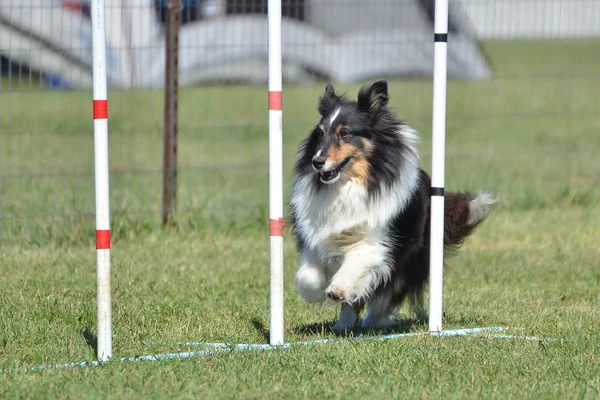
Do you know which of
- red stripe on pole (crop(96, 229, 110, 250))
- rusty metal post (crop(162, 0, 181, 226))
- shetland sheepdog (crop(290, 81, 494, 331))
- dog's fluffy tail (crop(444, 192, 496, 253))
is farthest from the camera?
rusty metal post (crop(162, 0, 181, 226))

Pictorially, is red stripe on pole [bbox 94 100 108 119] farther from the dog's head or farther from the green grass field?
the dog's head

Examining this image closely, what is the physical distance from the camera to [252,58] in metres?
14.7

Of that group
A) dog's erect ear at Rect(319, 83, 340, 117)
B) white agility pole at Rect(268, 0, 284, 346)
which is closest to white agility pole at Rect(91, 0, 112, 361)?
white agility pole at Rect(268, 0, 284, 346)

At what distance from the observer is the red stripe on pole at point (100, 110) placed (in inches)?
149

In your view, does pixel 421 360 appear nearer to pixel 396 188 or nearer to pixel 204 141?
pixel 396 188

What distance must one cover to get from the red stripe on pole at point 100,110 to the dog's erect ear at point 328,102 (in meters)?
1.41

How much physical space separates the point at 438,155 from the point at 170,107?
3.68 metres

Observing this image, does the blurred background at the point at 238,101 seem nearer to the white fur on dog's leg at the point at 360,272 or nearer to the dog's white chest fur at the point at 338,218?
the dog's white chest fur at the point at 338,218

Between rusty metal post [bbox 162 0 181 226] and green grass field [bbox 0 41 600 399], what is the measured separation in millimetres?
163

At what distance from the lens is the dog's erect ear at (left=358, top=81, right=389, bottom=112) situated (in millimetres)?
4773

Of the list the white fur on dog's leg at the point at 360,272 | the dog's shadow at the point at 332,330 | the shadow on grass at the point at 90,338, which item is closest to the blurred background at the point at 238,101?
the shadow on grass at the point at 90,338

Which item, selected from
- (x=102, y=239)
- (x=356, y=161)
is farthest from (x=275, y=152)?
(x=102, y=239)

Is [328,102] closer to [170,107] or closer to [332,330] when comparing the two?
[332,330]

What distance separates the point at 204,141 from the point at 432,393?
1068 cm
